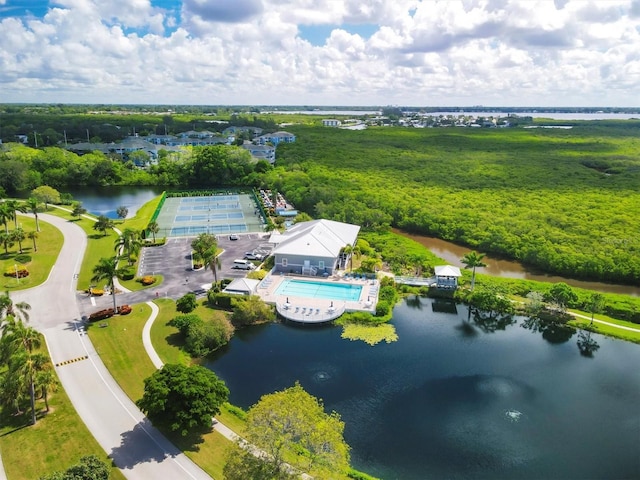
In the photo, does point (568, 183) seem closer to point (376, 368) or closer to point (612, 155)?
point (612, 155)

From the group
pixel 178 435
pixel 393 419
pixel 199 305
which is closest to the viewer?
pixel 178 435

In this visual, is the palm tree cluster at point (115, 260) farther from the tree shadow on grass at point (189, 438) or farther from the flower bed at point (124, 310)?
the tree shadow on grass at point (189, 438)

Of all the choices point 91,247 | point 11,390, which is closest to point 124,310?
point 11,390

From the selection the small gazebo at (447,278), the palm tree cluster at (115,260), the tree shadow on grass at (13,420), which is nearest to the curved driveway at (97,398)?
the tree shadow on grass at (13,420)

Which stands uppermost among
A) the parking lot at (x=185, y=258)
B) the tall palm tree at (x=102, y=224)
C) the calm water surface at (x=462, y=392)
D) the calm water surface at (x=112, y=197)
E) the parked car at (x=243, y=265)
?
the tall palm tree at (x=102, y=224)

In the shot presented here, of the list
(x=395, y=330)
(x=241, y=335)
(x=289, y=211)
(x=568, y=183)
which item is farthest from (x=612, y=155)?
(x=241, y=335)

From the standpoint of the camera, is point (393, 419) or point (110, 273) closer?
point (393, 419)

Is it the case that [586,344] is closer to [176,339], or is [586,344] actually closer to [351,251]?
[351,251]

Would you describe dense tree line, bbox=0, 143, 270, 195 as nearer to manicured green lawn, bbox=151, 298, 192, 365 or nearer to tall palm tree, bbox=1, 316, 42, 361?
manicured green lawn, bbox=151, 298, 192, 365
